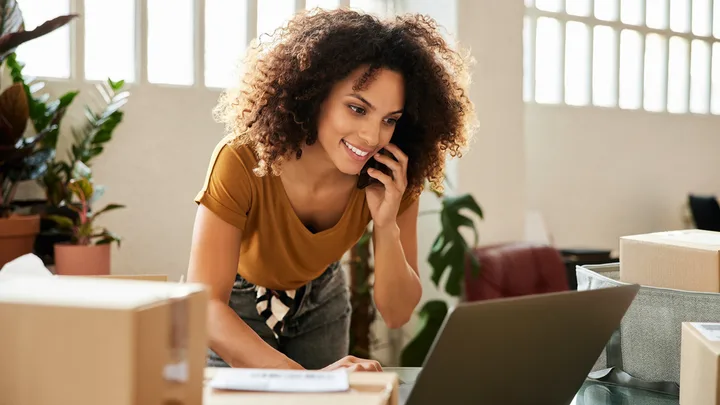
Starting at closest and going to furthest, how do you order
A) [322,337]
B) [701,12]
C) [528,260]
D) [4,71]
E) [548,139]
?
[322,337], [4,71], [528,260], [548,139], [701,12]

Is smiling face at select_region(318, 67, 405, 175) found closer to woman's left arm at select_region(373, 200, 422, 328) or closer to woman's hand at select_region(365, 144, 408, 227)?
woman's hand at select_region(365, 144, 408, 227)

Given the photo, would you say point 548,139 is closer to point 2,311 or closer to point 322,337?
point 322,337

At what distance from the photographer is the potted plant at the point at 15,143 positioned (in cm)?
262

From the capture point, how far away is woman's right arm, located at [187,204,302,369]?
157 centimetres

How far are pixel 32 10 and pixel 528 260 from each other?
2.61 m

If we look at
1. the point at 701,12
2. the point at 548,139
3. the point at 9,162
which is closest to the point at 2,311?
the point at 9,162

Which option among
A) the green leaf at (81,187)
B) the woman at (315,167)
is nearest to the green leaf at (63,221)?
the green leaf at (81,187)

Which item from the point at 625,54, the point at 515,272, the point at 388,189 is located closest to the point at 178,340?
the point at 388,189

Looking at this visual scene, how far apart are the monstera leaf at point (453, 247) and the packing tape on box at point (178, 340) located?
10.4 feet

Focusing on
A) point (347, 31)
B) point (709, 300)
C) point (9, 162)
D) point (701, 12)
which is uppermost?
point (701, 12)

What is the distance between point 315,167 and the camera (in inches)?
74.9

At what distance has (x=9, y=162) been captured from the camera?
276 centimetres

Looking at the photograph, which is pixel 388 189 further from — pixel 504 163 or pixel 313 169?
pixel 504 163

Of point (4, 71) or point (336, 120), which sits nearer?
point (336, 120)
